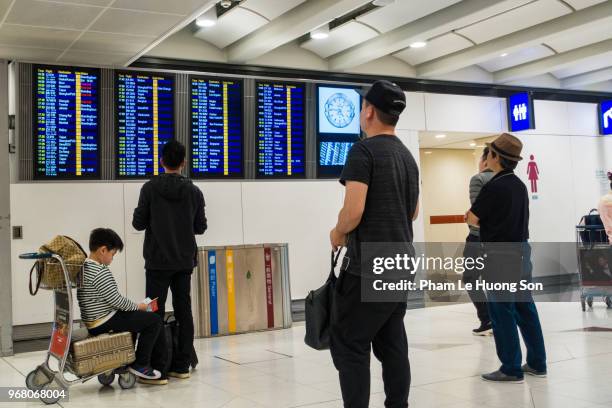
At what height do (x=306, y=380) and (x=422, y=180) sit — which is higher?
(x=422, y=180)

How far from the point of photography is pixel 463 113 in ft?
31.2

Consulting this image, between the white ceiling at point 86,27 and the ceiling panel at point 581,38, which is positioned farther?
the ceiling panel at point 581,38

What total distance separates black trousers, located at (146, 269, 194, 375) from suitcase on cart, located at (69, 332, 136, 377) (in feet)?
1.16

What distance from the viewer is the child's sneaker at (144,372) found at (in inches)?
176

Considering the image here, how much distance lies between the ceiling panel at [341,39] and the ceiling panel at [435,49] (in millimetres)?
950

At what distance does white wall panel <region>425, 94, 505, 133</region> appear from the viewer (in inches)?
363

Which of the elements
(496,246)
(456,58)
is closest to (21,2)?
(496,246)

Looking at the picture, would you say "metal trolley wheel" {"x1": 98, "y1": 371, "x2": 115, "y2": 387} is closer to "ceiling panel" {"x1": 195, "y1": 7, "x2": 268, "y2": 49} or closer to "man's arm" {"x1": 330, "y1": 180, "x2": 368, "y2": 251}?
"man's arm" {"x1": 330, "y1": 180, "x2": 368, "y2": 251}

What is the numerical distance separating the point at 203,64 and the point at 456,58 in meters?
3.21

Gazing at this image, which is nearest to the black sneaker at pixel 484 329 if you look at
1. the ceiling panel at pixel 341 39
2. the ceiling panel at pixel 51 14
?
the ceiling panel at pixel 341 39

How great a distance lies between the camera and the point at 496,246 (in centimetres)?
428

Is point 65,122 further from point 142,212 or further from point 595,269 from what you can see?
point 595,269

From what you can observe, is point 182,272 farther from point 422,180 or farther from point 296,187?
point 422,180

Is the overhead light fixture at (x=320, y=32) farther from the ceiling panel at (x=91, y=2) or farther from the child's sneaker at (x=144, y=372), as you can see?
the child's sneaker at (x=144, y=372)
